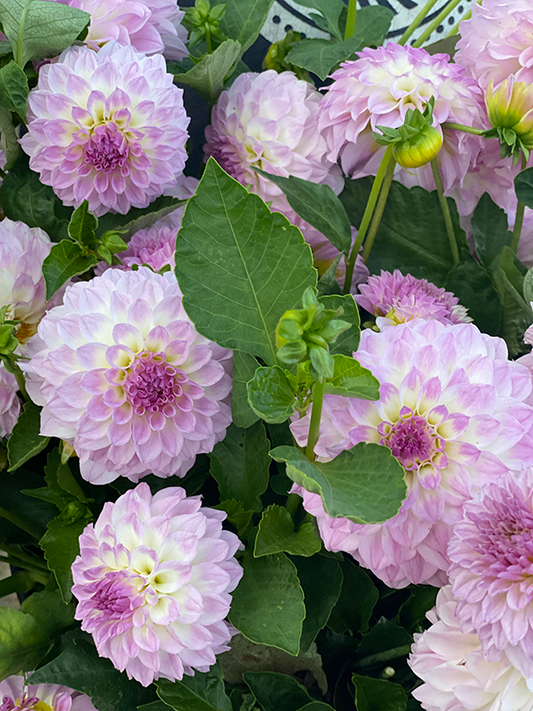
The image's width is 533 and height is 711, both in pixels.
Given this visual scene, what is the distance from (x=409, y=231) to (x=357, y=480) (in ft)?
0.52

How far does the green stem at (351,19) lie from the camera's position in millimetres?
332

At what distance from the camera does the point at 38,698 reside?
0.26m

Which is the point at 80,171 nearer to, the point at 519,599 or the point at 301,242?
the point at 301,242

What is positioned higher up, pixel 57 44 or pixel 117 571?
pixel 57 44

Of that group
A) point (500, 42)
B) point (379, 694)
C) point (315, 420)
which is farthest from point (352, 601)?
point (500, 42)

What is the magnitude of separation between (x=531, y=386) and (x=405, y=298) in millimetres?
72

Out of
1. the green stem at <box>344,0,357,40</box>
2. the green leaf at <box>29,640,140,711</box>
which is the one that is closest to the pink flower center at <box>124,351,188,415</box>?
the green leaf at <box>29,640,140,711</box>

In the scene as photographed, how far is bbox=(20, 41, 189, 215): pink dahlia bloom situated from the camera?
0.26 meters

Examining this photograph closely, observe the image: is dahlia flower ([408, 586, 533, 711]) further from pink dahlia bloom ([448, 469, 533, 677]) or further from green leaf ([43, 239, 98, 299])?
green leaf ([43, 239, 98, 299])

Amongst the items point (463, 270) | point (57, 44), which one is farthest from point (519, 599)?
point (57, 44)

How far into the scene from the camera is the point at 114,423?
22cm

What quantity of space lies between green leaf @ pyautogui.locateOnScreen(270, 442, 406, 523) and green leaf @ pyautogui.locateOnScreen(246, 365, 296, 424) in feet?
0.03

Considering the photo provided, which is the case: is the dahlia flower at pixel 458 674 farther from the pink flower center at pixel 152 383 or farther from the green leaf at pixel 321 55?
the green leaf at pixel 321 55

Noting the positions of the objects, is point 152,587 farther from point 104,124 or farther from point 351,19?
point 351,19
